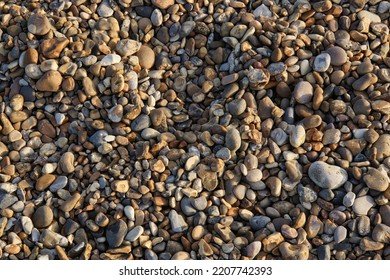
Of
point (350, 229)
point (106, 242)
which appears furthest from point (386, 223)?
point (106, 242)

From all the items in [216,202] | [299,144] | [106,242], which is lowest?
[106,242]

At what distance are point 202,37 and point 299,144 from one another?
78 centimetres

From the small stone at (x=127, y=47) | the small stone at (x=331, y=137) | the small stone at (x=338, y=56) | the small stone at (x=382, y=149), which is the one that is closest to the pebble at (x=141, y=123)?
the small stone at (x=127, y=47)

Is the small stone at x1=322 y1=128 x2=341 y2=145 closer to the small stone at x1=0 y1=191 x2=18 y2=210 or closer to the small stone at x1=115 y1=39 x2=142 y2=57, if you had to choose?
the small stone at x1=115 y1=39 x2=142 y2=57

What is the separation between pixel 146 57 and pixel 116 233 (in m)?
0.92

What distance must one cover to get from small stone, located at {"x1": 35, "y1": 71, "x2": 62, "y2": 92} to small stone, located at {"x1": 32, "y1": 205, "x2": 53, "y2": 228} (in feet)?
1.95

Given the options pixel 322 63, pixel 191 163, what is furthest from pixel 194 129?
pixel 322 63

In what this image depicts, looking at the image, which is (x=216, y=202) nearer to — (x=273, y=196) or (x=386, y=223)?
(x=273, y=196)

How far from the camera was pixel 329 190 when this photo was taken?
217 centimetres

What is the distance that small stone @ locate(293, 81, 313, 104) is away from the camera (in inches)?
94.2

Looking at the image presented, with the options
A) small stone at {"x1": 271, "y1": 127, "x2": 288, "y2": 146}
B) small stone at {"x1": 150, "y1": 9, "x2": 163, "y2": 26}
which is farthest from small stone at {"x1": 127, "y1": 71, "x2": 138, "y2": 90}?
small stone at {"x1": 271, "y1": 127, "x2": 288, "y2": 146}

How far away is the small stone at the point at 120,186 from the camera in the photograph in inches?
85.7

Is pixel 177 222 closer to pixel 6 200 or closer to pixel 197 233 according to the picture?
pixel 197 233

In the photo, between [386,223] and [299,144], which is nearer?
[386,223]
